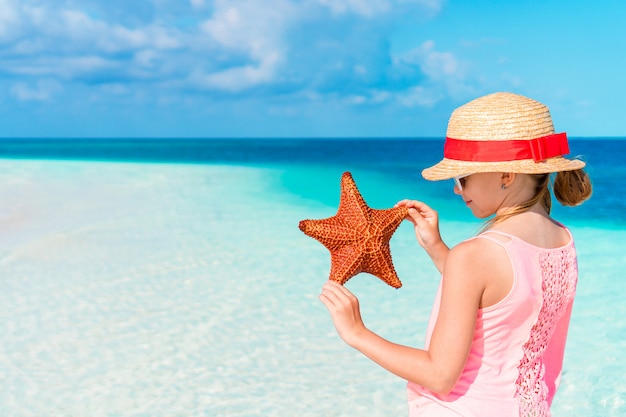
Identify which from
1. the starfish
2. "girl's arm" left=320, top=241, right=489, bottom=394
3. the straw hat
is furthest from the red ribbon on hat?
the starfish

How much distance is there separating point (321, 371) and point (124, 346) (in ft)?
5.82

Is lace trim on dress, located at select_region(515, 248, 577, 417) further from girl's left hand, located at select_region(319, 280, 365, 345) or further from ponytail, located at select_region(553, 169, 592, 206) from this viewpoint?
girl's left hand, located at select_region(319, 280, 365, 345)

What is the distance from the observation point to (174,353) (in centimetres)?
559

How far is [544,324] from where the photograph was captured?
65.7 inches

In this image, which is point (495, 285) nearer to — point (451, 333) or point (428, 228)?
point (451, 333)

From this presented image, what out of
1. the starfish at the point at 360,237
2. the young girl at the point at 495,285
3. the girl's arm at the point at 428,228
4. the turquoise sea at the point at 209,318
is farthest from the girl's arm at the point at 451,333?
the turquoise sea at the point at 209,318

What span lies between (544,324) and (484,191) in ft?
1.23

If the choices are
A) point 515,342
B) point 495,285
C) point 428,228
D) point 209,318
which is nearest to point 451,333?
point 495,285

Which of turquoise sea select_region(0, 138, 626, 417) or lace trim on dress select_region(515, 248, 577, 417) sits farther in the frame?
turquoise sea select_region(0, 138, 626, 417)

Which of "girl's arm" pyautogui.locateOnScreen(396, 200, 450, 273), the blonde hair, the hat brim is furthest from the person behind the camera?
"girl's arm" pyautogui.locateOnScreen(396, 200, 450, 273)

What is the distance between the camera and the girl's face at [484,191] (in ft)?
5.45

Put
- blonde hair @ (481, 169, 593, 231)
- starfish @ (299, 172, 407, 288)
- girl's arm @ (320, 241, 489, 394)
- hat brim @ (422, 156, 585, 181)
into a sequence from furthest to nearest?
starfish @ (299, 172, 407, 288)
blonde hair @ (481, 169, 593, 231)
hat brim @ (422, 156, 585, 181)
girl's arm @ (320, 241, 489, 394)

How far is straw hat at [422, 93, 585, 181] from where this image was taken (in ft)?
5.28

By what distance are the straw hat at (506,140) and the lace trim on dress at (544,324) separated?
0.77 feet
